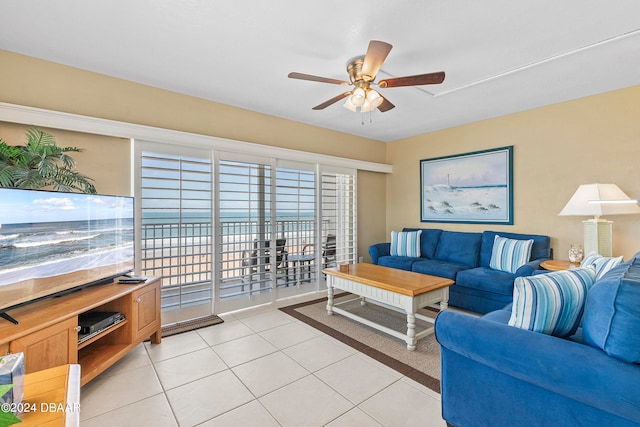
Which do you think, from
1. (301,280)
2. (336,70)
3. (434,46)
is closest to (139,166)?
(336,70)

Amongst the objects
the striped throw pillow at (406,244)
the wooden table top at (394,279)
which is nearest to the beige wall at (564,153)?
the striped throw pillow at (406,244)

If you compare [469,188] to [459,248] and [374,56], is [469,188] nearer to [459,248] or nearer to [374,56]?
[459,248]

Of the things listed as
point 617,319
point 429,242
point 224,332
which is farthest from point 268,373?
point 429,242

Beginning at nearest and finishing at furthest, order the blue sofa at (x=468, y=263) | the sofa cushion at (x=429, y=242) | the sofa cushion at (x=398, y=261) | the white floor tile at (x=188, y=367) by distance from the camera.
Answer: the white floor tile at (x=188, y=367), the blue sofa at (x=468, y=263), the sofa cushion at (x=398, y=261), the sofa cushion at (x=429, y=242)

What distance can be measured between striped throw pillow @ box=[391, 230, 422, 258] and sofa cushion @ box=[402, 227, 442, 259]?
0.10m

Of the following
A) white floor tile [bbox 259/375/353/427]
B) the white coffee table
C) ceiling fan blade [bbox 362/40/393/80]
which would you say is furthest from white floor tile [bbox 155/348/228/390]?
ceiling fan blade [bbox 362/40/393/80]

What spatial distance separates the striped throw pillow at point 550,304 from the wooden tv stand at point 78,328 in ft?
8.52

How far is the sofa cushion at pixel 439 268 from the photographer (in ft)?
11.7

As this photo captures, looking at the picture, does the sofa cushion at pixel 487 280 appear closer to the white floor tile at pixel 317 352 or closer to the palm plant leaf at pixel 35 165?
the white floor tile at pixel 317 352

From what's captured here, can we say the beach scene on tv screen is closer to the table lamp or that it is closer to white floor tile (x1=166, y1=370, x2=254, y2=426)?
white floor tile (x1=166, y1=370, x2=254, y2=426)

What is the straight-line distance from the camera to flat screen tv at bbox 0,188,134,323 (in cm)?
165

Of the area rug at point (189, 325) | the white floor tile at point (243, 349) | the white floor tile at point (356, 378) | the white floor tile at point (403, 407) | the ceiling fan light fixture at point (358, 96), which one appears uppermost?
the ceiling fan light fixture at point (358, 96)

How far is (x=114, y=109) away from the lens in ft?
9.11

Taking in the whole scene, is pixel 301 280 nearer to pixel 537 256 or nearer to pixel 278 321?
pixel 278 321
